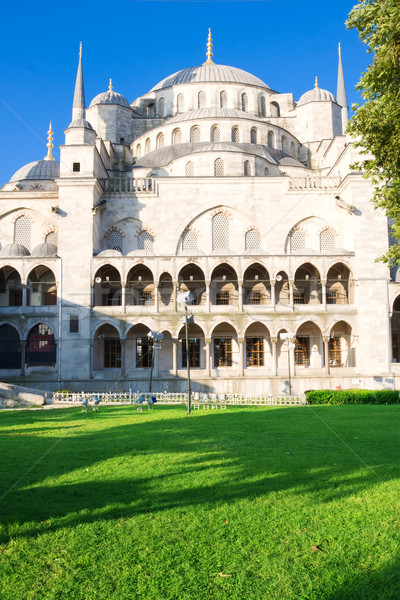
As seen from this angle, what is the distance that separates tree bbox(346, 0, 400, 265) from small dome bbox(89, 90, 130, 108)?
3569cm

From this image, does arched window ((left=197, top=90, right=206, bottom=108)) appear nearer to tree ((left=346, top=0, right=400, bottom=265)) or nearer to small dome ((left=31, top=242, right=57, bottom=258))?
small dome ((left=31, top=242, right=57, bottom=258))

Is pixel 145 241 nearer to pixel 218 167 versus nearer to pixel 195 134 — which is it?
pixel 218 167

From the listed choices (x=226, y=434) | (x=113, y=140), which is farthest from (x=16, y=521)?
(x=113, y=140)

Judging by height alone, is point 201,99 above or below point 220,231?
above

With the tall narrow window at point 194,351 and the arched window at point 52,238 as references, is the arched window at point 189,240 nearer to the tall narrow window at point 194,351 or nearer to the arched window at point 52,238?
the tall narrow window at point 194,351

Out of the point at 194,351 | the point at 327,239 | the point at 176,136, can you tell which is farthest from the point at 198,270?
the point at 176,136

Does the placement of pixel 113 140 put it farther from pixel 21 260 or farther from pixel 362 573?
pixel 362 573

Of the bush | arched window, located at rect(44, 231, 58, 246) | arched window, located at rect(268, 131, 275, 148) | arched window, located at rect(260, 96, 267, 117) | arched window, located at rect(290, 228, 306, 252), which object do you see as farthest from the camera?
arched window, located at rect(260, 96, 267, 117)

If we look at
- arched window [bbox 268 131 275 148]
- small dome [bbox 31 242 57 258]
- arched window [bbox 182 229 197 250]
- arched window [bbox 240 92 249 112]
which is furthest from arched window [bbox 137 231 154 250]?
arched window [bbox 240 92 249 112]

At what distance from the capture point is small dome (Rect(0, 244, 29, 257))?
1249 inches

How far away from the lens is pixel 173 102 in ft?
146

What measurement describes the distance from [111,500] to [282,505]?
82.6 inches

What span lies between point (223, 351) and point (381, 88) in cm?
2338

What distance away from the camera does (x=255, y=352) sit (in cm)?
3297
